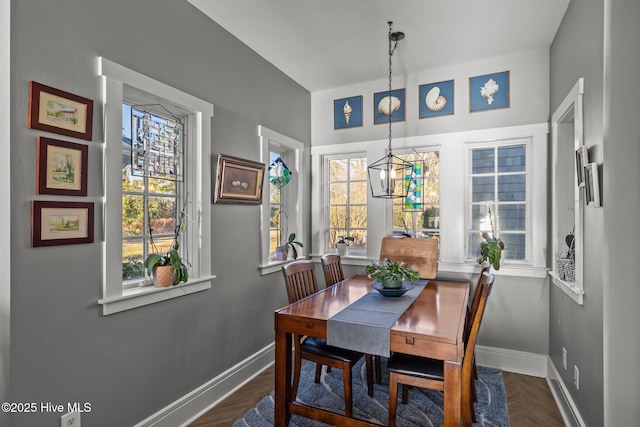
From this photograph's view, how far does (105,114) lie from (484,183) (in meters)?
3.10

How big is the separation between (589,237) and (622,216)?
1.20ft

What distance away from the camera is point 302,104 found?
3920mm

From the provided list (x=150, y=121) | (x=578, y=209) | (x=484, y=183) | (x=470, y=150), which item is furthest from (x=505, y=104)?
(x=150, y=121)

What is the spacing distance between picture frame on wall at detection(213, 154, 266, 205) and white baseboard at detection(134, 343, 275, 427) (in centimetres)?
134

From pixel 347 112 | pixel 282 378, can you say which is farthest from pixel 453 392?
pixel 347 112

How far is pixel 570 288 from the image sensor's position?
2.28m

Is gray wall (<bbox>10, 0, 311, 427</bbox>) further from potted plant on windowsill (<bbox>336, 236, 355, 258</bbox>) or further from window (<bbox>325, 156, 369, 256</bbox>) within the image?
window (<bbox>325, 156, 369, 256</bbox>)

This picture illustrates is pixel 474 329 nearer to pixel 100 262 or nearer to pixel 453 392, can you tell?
pixel 453 392

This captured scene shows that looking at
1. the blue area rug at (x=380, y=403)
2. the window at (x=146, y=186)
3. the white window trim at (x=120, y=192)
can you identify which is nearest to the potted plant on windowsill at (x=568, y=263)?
the blue area rug at (x=380, y=403)

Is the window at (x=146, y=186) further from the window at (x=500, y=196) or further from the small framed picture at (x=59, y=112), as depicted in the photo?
the window at (x=500, y=196)

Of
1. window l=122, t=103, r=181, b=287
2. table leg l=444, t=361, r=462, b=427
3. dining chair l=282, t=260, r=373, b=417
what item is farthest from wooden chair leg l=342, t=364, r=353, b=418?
window l=122, t=103, r=181, b=287

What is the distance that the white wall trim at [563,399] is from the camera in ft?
7.06

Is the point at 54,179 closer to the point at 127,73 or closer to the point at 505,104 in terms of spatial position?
the point at 127,73

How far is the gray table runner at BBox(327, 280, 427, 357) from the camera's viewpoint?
190 centimetres
